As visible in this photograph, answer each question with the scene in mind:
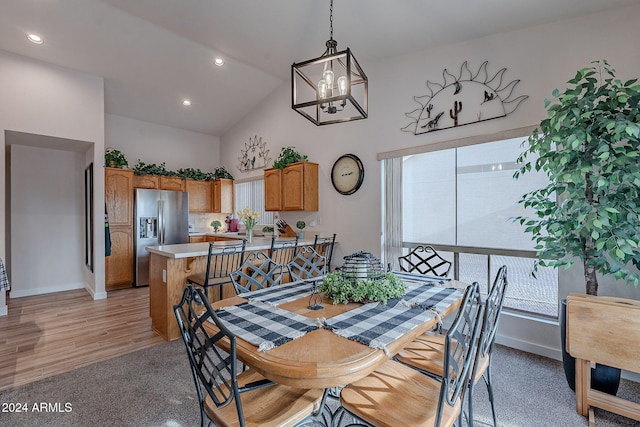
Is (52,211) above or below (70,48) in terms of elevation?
below

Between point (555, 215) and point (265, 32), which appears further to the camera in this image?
point (265, 32)

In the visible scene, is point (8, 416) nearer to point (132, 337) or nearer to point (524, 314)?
point (132, 337)

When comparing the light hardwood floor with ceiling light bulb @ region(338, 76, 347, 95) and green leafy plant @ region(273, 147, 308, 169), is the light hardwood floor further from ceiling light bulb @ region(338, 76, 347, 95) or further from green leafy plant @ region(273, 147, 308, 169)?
ceiling light bulb @ region(338, 76, 347, 95)

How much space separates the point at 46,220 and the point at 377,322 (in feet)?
20.0

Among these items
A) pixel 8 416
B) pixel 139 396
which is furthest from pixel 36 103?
pixel 139 396

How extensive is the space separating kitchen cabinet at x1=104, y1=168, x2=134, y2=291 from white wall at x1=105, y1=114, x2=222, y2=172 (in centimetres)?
86

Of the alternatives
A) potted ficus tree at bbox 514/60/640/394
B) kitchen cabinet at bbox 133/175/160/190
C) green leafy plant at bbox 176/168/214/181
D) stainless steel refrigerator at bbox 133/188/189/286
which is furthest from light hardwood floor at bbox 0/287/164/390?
potted ficus tree at bbox 514/60/640/394

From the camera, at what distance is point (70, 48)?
396cm

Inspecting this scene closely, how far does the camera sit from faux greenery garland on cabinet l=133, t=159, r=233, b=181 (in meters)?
5.62

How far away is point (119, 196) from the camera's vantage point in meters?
5.16

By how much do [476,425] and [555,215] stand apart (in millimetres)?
1573

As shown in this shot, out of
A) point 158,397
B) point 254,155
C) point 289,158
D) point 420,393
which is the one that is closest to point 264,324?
point 420,393

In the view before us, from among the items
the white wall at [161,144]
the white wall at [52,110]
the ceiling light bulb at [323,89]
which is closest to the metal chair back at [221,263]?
the ceiling light bulb at [323,89]

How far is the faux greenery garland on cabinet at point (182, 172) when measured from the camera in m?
5.62
